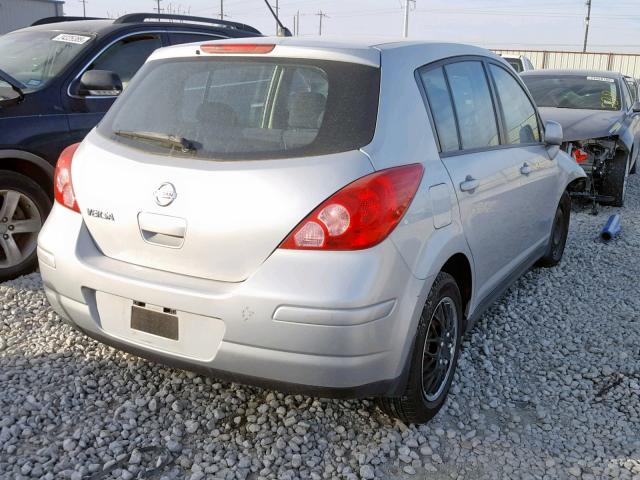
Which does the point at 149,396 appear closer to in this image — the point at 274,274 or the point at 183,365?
the point at 183,365

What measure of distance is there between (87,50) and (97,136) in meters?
2.23

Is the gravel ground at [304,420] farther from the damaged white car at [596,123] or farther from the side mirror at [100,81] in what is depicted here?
the damaged white car at [596,123]

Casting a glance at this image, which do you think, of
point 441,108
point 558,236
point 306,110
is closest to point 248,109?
point 306,110

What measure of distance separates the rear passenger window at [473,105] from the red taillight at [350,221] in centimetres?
97

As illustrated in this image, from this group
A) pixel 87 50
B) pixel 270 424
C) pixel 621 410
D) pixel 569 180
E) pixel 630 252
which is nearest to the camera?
pixel 270 424

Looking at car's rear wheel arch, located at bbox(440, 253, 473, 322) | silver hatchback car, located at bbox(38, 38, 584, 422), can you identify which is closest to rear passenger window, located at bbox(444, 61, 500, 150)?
silver hatchback car, located at bbox(38, 38, 584, 422)

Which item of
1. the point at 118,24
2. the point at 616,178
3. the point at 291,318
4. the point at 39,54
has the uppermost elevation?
the point at 118,24

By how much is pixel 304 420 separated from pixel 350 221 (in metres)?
1.12

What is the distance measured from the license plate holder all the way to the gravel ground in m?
0.52

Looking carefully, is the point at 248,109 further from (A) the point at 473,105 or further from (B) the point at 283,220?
(A) the point at 473,105

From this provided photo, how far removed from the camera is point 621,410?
3.32 meters

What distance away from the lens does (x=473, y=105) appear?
11.7 ft

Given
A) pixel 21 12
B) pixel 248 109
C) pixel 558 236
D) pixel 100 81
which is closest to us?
pixel 248 109

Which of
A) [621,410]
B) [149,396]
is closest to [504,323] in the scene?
[621,410]
